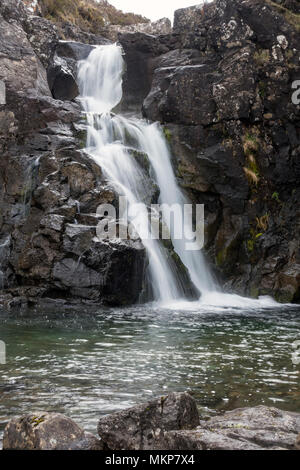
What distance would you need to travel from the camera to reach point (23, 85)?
19.3 meters

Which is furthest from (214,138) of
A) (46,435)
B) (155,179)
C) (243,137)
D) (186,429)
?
(46,435)

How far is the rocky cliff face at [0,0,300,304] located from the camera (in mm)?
15963

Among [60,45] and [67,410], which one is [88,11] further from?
[67,410]

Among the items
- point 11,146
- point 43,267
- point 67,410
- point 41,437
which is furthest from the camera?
point 11,146

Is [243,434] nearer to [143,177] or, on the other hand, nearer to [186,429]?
[186,429]

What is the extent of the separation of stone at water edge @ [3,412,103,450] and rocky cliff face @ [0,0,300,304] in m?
11.0

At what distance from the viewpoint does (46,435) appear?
3.76m

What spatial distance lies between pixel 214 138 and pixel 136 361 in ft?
43.6

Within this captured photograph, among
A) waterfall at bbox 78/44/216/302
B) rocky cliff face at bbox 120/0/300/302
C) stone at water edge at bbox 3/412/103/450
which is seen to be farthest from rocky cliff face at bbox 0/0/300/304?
stone at water edge at bbox 3/412/103/450

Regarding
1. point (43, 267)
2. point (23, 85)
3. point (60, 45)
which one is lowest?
point (43, 267)

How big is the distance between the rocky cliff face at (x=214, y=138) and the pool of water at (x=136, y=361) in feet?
16.1

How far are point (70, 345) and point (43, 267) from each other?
546cm

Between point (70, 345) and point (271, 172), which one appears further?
point (271, 172)
